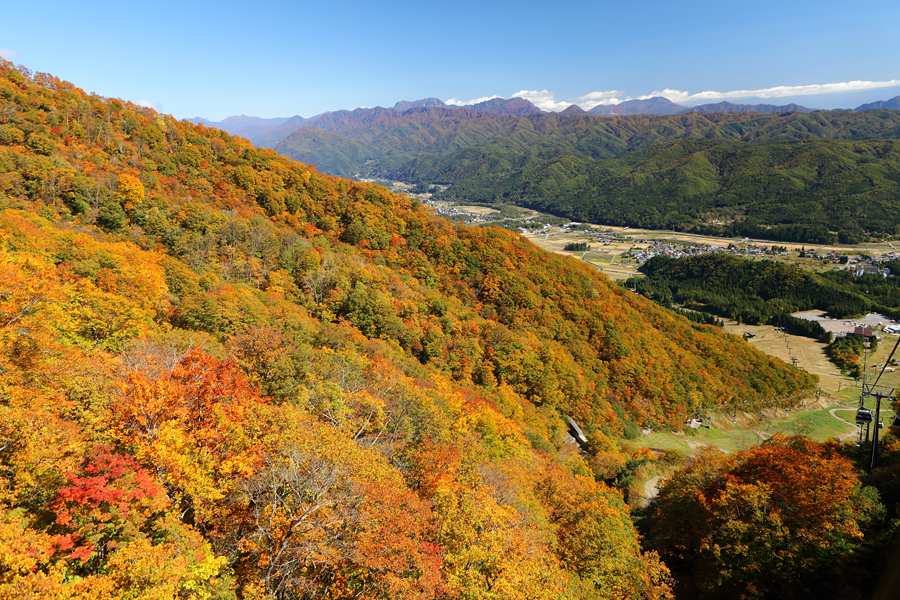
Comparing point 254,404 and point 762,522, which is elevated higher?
point 254,404

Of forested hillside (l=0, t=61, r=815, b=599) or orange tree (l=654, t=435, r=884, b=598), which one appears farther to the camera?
orange tree (l=654, t=435, r=884, b=598)

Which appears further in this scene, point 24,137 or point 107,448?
point 24,137

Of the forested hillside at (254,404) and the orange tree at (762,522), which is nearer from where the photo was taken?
the forested hillside at (254,404)

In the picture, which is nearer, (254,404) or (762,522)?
(254,404)

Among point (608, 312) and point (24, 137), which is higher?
point (24, 137)

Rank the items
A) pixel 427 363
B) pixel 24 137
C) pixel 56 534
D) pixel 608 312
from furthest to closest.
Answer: pixel 608 312 → pixel 427 363 → pixel 24 137 → pixel 56 534

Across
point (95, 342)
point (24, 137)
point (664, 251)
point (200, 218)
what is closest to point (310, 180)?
point (200, 218)

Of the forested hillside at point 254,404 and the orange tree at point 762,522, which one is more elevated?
the forested hillside at point 254,404

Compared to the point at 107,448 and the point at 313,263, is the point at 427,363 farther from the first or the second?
the point at 107,448
